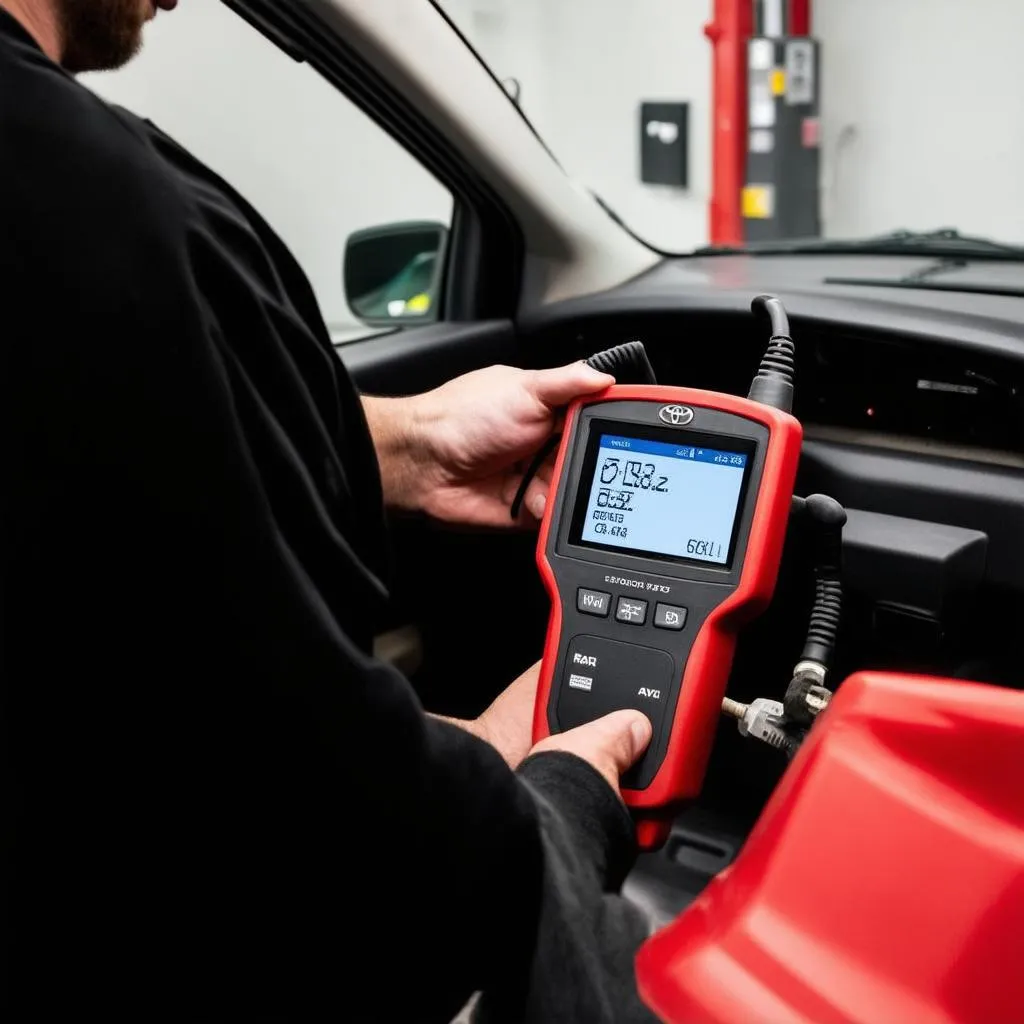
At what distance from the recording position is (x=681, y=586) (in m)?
0.92

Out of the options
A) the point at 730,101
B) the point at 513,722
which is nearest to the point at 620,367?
the point at 513,722

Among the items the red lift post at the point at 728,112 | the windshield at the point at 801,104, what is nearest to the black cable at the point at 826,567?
the windshield at the point at 801,104

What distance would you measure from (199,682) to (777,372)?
56cm

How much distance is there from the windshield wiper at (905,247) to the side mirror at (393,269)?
14.0 inches

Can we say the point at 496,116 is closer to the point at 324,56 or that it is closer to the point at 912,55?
the point at 324,56

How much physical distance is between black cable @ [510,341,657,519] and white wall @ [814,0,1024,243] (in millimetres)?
3740

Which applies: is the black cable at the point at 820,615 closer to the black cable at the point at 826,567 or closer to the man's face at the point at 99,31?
the black cable at the point at 826,567

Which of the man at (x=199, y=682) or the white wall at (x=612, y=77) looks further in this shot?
the white wall at (x=612, y=77)

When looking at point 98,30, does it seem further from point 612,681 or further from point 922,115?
point 922,115

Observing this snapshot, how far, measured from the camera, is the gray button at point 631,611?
0.94 m

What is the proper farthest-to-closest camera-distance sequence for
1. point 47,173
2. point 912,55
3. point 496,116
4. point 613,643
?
point 912,55
point 496,116
point 613,643
point 47,173

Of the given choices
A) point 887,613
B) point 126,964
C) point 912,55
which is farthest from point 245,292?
point 912,55

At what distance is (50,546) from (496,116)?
94 cm

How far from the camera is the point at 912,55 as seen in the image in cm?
452
